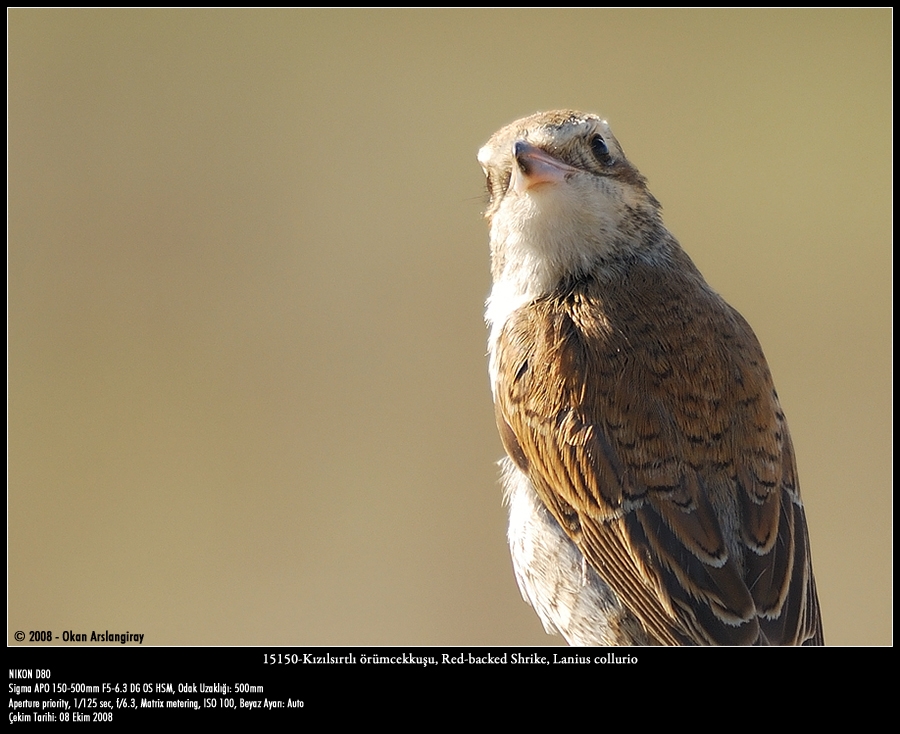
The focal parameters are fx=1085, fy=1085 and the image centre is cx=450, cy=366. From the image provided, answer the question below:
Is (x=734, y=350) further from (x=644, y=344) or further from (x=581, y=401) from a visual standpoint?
(x=581, y=401)

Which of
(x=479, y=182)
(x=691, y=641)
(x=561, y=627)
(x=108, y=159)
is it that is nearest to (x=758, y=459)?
(x=691, y=641)

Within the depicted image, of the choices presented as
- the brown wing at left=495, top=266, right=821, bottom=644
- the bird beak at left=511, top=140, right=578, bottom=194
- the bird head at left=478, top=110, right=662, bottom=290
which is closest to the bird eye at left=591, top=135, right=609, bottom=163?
the bird head at left=478, top=110, right=662, bottom=290

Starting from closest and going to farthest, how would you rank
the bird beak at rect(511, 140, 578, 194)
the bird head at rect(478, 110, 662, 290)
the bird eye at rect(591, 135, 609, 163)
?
the bird beak at rect(511, 140, 578, 194) < the bird head at rect(478, 110, 662, 290) < the bird eye at rect(591, 135, 609, 163)

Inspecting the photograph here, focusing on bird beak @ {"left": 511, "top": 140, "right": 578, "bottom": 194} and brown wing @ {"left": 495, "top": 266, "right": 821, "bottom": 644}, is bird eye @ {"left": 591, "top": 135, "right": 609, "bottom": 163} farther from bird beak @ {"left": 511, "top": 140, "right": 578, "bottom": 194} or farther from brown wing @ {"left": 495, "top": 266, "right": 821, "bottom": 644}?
brown wing @ {"left": 495, "top": 266, "right": 821, "bottom": 644}

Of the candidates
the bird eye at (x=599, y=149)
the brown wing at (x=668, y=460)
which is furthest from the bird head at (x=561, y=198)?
the brown wing at (x=668, y=460)

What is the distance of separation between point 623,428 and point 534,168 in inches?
50.1

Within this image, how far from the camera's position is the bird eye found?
529 centimetres

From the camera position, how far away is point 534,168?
496cm

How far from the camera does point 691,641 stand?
4.35 meters

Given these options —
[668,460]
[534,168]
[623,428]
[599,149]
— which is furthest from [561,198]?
[668,460]

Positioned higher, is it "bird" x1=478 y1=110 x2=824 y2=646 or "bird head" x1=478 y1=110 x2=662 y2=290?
"bird head" x1=478 y1=110 x2=662 y2=290

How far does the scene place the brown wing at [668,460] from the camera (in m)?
4.43

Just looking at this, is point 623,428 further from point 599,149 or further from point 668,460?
point 599,149

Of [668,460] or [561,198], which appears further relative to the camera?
[561,198]
